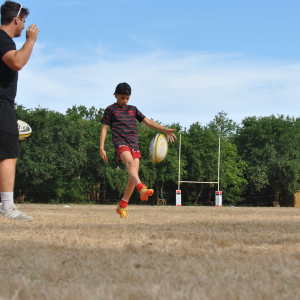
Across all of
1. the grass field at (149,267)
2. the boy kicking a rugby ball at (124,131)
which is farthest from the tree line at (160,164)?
the grass field at (149,267)

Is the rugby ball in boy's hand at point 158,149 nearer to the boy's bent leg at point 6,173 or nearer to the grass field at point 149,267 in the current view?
the boy's bent leg at point 6,173

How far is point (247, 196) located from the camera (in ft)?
150

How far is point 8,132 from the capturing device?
449 centimetres

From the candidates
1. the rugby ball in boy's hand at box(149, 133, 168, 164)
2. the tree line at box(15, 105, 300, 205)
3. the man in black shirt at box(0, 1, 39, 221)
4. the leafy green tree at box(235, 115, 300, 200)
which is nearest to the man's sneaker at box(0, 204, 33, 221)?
the man in black shirt at box(0, 1, 39, 221)

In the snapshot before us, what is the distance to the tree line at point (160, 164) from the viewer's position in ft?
112

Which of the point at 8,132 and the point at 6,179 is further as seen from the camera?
the point at 6,179

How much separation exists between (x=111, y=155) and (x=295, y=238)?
1340 inches

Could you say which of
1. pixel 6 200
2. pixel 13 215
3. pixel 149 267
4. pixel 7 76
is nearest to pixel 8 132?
pixel 7 76

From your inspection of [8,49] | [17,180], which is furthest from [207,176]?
[8,49]

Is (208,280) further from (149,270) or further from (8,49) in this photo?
(8,49)

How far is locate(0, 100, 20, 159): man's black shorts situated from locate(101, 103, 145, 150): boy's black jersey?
1.51 meters

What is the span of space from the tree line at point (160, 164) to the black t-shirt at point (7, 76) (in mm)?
28793

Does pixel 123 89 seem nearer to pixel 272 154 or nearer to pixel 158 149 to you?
pixel 158 149

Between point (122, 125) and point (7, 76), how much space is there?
1.80 metres
